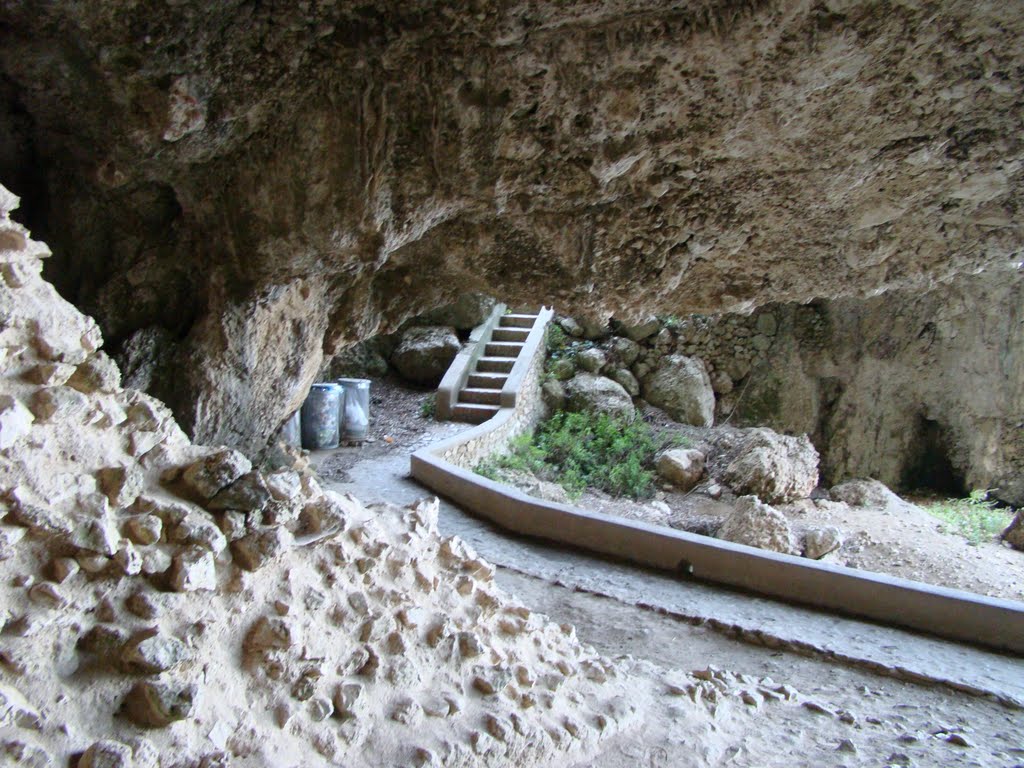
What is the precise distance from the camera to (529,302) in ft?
14.7

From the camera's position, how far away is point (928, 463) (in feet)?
34.2

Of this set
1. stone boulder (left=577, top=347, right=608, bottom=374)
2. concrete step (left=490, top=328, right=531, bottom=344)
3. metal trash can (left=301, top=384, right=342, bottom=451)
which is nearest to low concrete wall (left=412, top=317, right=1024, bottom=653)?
metal trash can (left=301, top=384, right=342, bottom=451)

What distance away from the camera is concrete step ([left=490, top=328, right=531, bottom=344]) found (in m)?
10.8

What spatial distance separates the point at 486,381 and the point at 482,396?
426 millimetres

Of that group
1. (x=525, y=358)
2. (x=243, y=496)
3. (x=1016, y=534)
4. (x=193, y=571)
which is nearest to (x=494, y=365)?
(x=525, y=358)

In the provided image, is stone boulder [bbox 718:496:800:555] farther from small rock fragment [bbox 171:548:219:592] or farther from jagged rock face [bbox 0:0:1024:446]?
small rock fragment [bbox 171:548:219:592]

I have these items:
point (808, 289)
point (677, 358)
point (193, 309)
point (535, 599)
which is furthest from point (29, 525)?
point (677, 358)

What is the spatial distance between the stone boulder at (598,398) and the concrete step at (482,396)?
1.72 metres

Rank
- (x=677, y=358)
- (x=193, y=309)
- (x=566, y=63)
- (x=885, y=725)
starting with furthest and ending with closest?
1. (x=677, y=358)
2. (x=193, y=309)
3. (x=885, y=725)
4. (x=566, y=63)

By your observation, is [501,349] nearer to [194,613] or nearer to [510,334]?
[510,334]

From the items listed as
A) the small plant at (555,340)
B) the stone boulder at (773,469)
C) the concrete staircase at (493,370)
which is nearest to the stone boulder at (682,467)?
the stone boulder at (773,469)

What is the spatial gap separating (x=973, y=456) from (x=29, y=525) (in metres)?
11.1

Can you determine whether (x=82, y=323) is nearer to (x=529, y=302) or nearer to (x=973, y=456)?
(x=529, y=302)

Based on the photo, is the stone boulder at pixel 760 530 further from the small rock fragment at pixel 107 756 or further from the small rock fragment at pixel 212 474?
the small rock fragment at pixel 107 756
